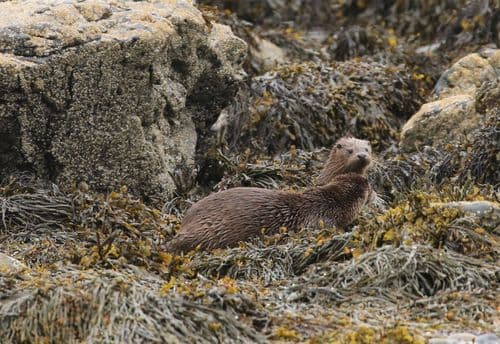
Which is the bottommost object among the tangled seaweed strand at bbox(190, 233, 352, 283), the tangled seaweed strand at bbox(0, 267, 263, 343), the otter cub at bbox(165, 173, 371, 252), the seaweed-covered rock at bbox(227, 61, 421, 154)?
the seaweed-covered rock at bbox(227, 61, 421, 154)

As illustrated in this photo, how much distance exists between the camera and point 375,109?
10.7 m

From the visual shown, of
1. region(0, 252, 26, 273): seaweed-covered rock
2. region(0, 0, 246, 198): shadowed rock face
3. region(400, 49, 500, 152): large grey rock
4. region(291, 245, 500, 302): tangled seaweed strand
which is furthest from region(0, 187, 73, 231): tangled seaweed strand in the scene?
region(400, 49, 500, 152): large grey rock

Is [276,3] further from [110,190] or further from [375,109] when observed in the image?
[110,190]

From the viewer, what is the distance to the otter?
8.62m

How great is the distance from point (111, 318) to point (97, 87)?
2675 mm

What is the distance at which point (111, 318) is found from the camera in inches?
217

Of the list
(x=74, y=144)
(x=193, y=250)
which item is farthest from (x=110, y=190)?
(x=193, y=250)

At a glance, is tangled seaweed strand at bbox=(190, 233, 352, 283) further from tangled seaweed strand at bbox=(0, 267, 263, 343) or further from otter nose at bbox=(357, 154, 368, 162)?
otter nose at bbox=(357, 154, 368, 162)

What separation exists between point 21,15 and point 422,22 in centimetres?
652

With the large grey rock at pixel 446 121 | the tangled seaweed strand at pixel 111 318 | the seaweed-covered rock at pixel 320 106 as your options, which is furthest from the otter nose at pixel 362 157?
the tangled seaweed strand at pixel 111 318

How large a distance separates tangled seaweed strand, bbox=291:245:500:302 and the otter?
2.28 metres

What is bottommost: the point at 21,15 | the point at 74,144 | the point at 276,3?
the point at 276,3

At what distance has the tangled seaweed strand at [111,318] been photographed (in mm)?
5438

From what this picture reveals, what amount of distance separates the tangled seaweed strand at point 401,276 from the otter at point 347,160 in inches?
89.7
